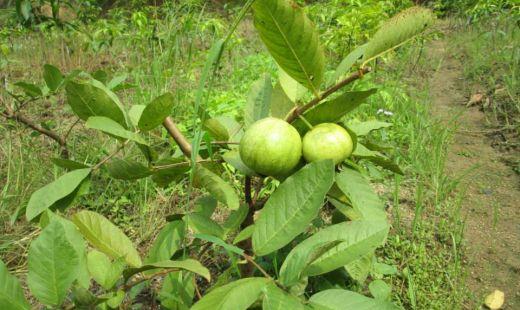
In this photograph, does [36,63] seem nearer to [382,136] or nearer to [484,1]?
[382,136]

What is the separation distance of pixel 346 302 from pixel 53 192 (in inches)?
27.3

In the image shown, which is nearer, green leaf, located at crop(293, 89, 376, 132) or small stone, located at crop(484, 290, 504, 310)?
green leaf, located at crop(293, 89, 376, 132)

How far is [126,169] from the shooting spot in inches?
36.4

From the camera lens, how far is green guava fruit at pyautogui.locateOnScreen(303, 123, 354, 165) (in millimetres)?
811

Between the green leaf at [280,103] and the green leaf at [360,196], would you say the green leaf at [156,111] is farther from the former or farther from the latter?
the green leaf at [360,196]

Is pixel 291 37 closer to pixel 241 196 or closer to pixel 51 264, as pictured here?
pixel 51 264

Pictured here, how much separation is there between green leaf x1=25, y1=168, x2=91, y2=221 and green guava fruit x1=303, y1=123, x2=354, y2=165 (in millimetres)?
554

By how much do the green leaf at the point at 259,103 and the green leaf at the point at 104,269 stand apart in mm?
456

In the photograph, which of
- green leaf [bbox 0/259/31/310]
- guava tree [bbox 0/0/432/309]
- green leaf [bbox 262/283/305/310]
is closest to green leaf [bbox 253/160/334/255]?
guava tree [bbox 0/0/432/309]

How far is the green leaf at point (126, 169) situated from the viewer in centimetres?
91

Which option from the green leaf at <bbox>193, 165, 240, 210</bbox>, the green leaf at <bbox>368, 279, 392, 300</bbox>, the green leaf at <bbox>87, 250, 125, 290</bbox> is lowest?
the green leaf at <bbox>368, 279, 392, 300</bbox>

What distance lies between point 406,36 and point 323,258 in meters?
0.48

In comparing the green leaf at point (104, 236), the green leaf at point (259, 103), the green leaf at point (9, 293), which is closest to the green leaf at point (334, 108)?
the green leaf at point (259, 103)

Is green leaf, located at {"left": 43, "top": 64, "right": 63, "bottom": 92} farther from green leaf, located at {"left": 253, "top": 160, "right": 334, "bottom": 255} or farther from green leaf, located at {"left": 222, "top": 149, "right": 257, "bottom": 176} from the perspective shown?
green leaf, located at {"left": 253, "top": 160, "right": 334, "bottom": 255}
